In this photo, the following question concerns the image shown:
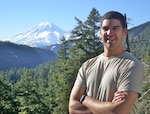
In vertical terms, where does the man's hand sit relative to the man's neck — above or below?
below

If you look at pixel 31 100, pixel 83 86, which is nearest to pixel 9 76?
pixel 31 100

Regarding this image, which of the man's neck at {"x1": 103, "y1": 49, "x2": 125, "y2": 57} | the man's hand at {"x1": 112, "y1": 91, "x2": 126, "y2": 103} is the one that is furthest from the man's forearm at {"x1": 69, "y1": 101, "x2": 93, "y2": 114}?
the man's neck at {"x1": 103, "y1": 49, "x2": 125, "y2": 57}

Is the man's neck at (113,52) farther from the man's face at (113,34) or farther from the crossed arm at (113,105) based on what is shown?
the crossed arm at (113,105)

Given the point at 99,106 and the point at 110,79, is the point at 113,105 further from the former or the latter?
the point at 110,79

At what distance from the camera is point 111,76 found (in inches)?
123

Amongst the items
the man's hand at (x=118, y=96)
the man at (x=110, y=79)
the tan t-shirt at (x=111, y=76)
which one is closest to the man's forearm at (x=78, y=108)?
the man at (x=110, y=79)

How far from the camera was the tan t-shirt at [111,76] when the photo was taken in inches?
119

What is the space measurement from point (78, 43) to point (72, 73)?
2791mm

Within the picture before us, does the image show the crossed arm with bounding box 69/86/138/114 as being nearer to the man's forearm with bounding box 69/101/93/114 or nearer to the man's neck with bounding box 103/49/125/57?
the man's forearm with bounding box 69/101/93/114

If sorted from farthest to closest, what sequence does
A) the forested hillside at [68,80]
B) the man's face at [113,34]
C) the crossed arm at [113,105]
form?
the forested hillside at [68,80] < the man's face at [113,34] < the crossed arm at [113,105]

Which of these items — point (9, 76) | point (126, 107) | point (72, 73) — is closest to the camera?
point (126, 107)

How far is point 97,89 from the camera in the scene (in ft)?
10.6

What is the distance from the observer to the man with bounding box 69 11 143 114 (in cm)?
301

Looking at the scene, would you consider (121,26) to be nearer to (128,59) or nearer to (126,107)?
(128,59)
